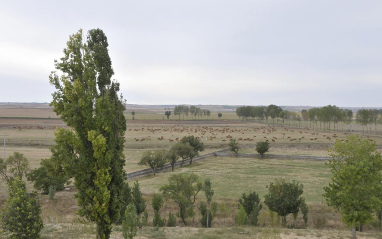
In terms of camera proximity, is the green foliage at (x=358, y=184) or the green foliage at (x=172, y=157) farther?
the green foliage at (x=172, y=157)

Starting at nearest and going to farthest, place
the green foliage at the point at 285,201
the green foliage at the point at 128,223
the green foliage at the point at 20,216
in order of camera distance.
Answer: the green foliage at the point at 128,223, the green foliage at the point at 20,216, the green foliage at the point at 285,201

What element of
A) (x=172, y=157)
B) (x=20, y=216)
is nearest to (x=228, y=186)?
(x=172, y=157)

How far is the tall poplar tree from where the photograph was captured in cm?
1248

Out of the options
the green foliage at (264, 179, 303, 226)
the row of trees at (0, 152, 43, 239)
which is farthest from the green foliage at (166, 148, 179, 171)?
the row of trees at (0, 152, 43, 239)

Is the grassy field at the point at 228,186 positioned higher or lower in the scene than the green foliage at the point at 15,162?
lower

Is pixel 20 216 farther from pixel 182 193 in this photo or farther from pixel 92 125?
pixel 182 193

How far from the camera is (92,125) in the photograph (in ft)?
41.8

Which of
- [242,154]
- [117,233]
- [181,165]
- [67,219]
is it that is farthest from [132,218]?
[242,154]

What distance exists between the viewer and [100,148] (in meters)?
12.2

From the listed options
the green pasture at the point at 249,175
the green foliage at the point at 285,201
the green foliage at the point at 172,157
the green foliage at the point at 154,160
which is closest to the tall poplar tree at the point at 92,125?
the green foliage at the point at 285,201

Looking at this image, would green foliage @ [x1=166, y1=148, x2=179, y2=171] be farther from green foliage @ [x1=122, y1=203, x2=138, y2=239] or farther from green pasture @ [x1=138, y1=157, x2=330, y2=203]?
green foliage @ [x1=122, y1=203, x2=138, y2=239]

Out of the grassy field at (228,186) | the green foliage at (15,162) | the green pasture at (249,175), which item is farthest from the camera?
the green pasture at (249,175)

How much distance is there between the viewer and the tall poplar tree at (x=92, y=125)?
12.5 metres

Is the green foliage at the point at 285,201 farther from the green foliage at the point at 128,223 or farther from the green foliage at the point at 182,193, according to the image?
the green foliage at the point at 128,223
